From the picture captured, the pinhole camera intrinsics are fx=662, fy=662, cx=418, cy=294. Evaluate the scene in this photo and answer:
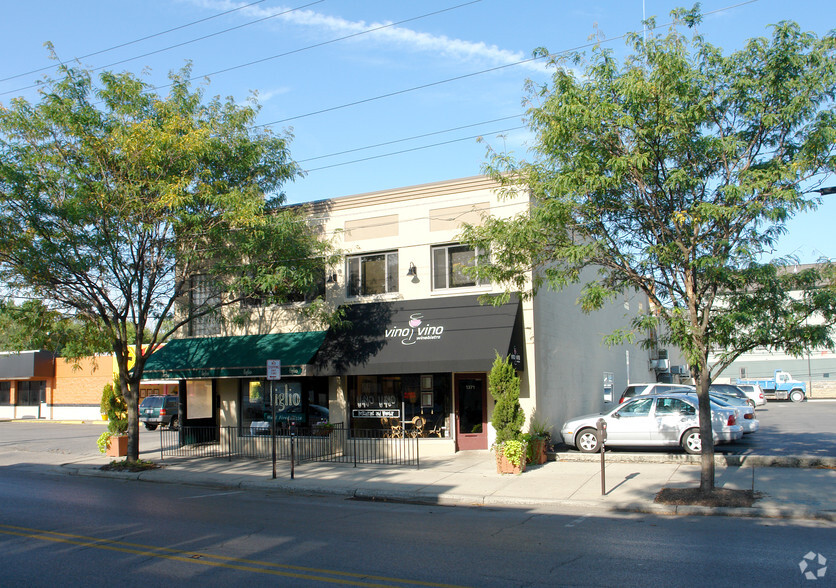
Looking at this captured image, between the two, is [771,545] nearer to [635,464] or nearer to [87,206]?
[635,464]

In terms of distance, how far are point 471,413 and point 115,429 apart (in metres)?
11.0

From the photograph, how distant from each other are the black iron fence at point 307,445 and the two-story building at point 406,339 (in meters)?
0.38

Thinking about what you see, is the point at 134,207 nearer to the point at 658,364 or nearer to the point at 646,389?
the point at 646,389

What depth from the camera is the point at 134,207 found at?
16.0 metres

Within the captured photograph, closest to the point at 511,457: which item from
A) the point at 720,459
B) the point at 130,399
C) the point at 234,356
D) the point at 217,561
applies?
the point at 720,459

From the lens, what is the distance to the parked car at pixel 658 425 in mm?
16469

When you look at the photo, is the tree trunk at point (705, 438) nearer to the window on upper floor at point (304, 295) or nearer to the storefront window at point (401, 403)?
the storefront window at point (401, 403)

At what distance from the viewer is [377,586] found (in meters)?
6.72

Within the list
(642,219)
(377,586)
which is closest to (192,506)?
(377,586)

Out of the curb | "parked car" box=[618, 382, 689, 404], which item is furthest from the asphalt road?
"parked car" box=[618, 382, 689, 404]

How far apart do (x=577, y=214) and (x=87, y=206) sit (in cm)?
1112

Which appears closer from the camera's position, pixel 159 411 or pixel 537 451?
pixel 537 451

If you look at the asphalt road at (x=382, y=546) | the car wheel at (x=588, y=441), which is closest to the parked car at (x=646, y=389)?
the car wheel at (x=588, y=441)

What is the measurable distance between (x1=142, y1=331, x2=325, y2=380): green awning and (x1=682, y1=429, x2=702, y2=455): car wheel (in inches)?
385
